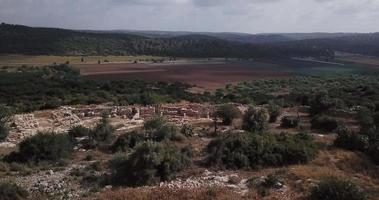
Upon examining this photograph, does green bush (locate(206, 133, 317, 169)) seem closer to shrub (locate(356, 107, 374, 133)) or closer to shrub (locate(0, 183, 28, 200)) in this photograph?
shrub (locate(356, 107, 374, 133))

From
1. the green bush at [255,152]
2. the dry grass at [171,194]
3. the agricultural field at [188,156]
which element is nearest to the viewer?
the dry grass at [171,194]

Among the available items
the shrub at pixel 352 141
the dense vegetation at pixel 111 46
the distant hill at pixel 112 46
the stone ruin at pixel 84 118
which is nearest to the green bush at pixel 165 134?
the stone ruin at pixel 84 118

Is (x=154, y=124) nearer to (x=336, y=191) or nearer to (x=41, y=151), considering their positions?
(x=41, y=151)

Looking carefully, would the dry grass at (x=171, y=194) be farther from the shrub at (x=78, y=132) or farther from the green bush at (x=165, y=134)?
the shrub at (x=78, y=132)

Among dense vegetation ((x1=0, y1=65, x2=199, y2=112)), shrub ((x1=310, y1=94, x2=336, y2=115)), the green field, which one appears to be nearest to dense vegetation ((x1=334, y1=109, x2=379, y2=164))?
shrub ((x1=310, y1=94, x2=336, y2=115))

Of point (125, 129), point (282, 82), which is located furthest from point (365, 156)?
point (282, 82)

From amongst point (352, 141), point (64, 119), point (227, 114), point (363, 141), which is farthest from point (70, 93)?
point (363, 141)

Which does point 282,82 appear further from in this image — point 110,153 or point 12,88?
point 110,153
